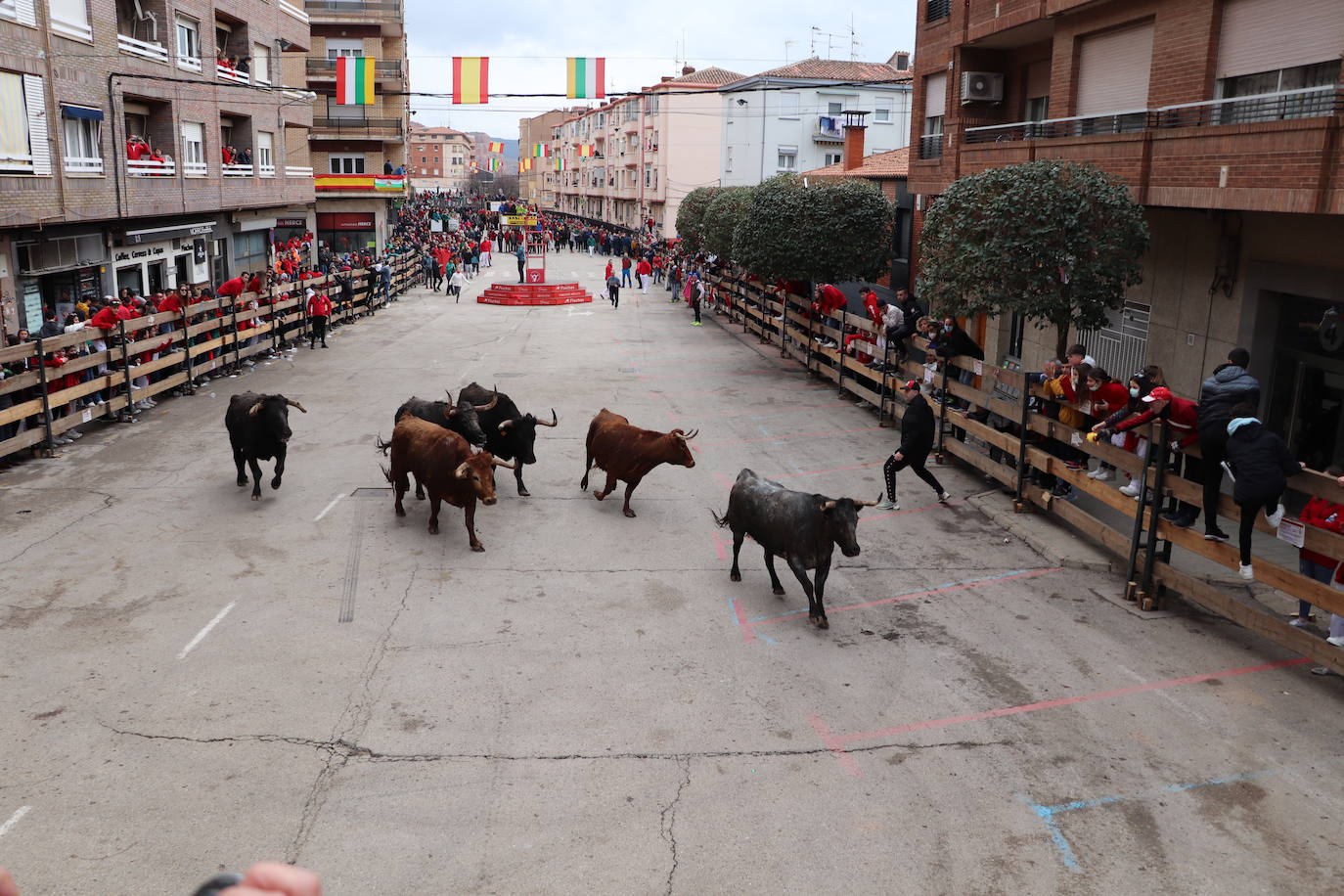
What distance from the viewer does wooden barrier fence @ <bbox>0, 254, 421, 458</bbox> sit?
49.0ft

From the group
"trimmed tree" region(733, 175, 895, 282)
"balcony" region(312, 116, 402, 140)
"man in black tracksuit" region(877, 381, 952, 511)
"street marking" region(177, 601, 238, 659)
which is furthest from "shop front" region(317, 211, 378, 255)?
"street marking" region(177, 601, 238, 659)

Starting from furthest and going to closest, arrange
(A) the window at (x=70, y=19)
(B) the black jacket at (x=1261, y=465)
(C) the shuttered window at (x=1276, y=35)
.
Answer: (A) the window at (x=70, y=19) < (C) the shuttered window at (x=1276, y=35) < (B) the black jacket at (x=1261, y=465)

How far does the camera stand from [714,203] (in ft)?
Result: 115

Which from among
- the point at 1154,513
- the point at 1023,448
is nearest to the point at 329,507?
the point at 1023,448

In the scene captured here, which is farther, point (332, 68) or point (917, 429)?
point (332, 68)

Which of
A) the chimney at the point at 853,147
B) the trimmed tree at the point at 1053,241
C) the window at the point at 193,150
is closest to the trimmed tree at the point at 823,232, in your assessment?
the trimmed tree at the point at 1053,241

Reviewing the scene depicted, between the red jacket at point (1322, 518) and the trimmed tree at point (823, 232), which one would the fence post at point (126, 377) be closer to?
the trimmed tree at point (823, 232)

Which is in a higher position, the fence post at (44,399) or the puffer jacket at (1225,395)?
the puffer jacket at (1225,395)

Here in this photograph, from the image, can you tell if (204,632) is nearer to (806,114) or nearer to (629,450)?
(629,450)

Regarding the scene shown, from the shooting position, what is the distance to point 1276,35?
42.9 ft

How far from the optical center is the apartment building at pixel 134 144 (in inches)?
765

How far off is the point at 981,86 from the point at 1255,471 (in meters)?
15.6

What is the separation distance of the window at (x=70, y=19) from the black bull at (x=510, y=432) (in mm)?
13558

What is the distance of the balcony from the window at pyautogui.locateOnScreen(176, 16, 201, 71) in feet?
84.9
